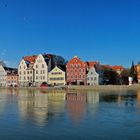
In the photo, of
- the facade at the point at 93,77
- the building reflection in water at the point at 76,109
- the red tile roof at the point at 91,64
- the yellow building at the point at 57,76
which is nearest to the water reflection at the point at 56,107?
the building reflection in water at the point at 76,109

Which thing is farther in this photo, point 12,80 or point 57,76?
point 12,80

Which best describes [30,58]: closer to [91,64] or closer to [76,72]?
[76,72]

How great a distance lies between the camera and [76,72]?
123m

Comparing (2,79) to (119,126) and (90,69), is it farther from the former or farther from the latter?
(119,126)

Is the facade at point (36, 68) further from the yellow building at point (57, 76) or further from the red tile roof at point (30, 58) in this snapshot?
the yellow building at point (57, 76)

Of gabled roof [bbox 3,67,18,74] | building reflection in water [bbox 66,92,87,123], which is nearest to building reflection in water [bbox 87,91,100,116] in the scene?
building reflection in water [bbox 66,92,87,123]

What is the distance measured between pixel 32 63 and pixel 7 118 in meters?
110

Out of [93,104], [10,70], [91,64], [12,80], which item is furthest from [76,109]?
[10,70]

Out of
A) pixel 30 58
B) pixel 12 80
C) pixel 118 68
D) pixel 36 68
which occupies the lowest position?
pixel 12 80

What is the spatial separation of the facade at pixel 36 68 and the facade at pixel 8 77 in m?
5.02

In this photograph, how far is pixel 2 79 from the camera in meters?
148

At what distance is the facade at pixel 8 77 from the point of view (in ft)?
470

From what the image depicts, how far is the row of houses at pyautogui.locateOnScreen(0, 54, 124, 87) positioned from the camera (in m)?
123

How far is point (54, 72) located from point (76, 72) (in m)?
8.71
